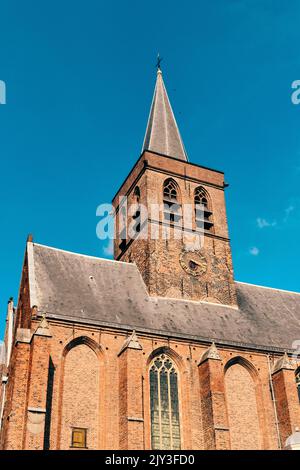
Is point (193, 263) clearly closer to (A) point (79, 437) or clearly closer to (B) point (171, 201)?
(B) point (171, 201)

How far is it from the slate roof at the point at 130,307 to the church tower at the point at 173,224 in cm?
101

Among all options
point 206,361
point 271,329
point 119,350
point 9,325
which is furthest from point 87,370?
point 271,329

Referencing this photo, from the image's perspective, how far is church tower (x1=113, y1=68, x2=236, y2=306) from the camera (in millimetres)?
31562

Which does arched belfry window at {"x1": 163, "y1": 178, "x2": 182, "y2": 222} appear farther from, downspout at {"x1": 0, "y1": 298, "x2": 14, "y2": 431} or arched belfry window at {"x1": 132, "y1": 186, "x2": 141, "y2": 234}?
downspout at {"x1": 0, "y1": 298, "x2": 14, "y2": 431}

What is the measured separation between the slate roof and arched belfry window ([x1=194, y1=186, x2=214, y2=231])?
4.95 metres

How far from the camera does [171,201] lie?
34156 mm

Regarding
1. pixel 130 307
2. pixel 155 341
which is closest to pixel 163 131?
pixel 130 307

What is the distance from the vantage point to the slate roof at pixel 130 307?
27.0 metres

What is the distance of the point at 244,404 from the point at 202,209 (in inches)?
492

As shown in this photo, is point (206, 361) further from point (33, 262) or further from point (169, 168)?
point (169, 168)

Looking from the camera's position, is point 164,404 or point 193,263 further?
point 193,263

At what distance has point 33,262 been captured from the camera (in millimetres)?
28578
